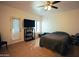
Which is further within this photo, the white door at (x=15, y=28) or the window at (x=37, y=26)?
the window at (x=37, y=26)

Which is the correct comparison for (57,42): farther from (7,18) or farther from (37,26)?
(7,18)

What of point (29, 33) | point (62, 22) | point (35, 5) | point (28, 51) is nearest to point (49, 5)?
point (35, 5)

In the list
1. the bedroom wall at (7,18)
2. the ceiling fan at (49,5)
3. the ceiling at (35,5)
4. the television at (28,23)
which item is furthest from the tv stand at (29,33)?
the ceiling fan at (49,5)

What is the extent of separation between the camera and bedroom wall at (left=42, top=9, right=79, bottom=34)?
6.33ft

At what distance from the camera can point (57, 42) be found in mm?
1852

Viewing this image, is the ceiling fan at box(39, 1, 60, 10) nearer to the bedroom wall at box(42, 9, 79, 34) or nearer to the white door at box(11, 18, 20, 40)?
the bedroom wall at box(42, 9, 79, 34)

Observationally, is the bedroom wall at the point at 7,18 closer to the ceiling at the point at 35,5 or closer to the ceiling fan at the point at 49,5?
the ceiling at the point at 35,5

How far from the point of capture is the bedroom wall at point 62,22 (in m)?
1.93

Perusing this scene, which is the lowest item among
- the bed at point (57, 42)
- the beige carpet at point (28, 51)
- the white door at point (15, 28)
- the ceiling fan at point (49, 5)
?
the beige carpet at point (28, 51)

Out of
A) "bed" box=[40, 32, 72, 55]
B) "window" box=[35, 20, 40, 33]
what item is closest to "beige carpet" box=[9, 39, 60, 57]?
"bed" box=[40, 32, 72, 55]

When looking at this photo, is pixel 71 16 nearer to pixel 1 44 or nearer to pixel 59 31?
pixel 59 31

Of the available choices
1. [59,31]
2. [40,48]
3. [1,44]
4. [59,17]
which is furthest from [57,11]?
[1,44]

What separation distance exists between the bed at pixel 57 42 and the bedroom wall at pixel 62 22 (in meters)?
0.12

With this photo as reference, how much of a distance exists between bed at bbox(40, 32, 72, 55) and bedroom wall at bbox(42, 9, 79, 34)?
118 millimetres
